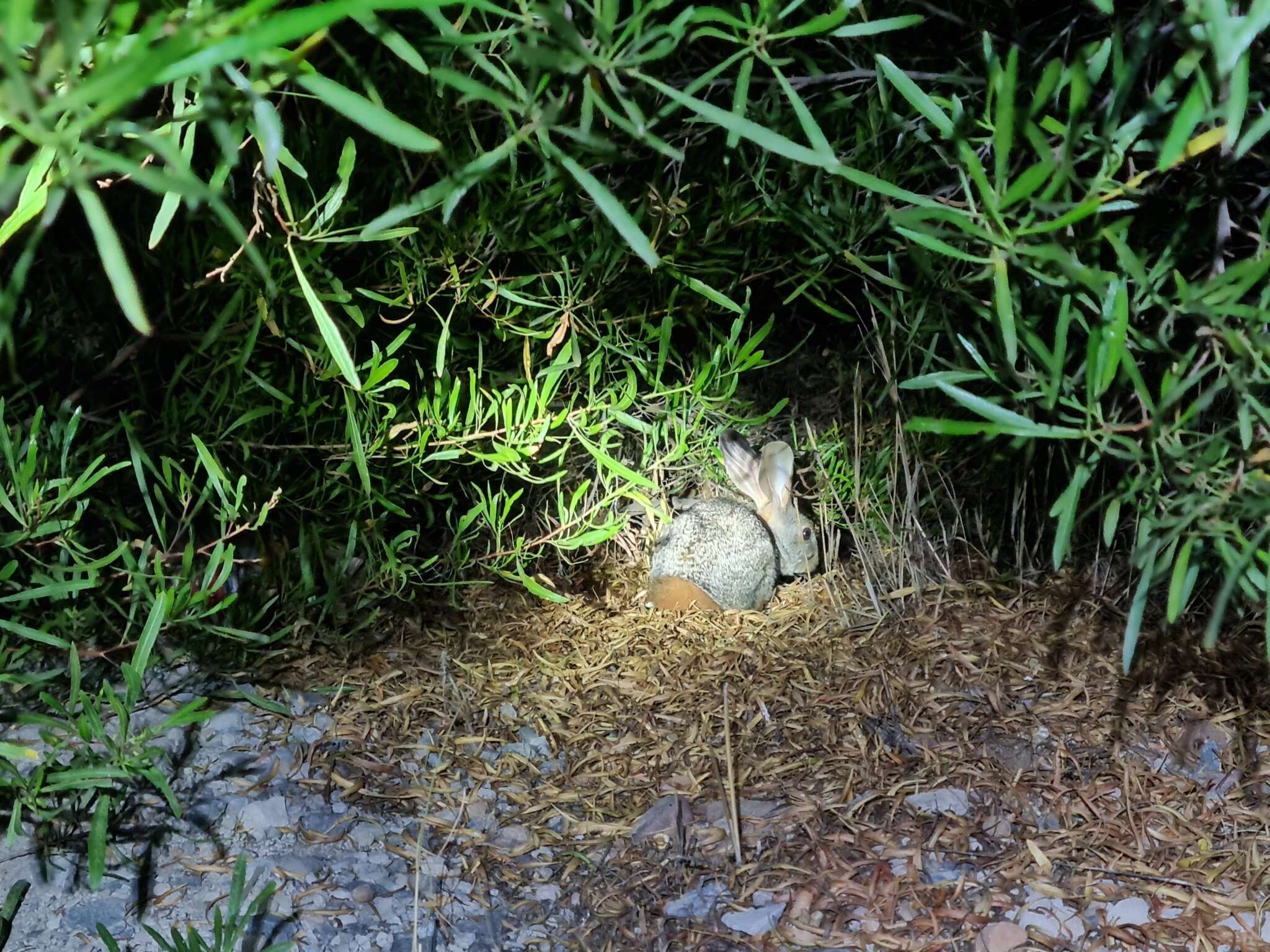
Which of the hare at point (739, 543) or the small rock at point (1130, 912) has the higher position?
the hare at point (739, 543)

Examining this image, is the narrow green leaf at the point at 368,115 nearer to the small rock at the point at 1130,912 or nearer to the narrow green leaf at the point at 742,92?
the narrow green leaf at the point at 742,92

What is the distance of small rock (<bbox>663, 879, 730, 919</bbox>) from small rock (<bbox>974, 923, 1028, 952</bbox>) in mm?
283

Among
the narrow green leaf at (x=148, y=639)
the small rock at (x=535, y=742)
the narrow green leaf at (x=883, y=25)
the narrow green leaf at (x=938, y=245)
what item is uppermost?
the narrow green leaf at (x=883, y=25)

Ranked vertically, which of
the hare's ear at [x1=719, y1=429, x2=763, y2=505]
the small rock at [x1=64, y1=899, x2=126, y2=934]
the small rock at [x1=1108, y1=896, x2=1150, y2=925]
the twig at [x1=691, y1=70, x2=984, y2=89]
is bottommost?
the small rock at [x1=1108, y1=896, x2=1150, y2=925]

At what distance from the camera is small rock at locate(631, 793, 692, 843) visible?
1.27 m

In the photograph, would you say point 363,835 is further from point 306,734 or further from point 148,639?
point 148,639

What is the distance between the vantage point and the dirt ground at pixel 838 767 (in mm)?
1133

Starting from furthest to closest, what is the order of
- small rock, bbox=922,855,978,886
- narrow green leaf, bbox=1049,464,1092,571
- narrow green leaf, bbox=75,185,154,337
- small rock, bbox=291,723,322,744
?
small rock, bbox=291,723,322,744 → small rock, bbox=922,855,978,886 → narrow green leaf, bbox=1049,464,1092,571 → narrow green leaf, bbox=75,185,154,337

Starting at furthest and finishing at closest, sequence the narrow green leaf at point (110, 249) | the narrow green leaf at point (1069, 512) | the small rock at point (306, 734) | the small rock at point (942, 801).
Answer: the small rock at point (306, 734) → the small rock at point (942, 801) → the narrow green leaf at point (1069, 512) → the narrow green leaf at point (110, 249)

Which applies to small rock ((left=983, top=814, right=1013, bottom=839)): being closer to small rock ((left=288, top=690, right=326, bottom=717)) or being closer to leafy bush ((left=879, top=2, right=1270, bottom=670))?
leafy bush ((left=879, top=2, right=1270, bottom=670))

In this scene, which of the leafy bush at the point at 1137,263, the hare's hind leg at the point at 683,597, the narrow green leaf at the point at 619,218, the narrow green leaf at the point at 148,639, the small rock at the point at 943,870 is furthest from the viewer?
the hare's hind leg at the point at 683,597

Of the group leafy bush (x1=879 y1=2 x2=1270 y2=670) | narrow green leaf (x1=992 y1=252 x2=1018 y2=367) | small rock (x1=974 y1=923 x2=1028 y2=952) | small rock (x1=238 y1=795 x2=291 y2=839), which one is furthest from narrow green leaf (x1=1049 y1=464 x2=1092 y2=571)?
small rock (x1=238 y1=795 x2=291 y2=839)

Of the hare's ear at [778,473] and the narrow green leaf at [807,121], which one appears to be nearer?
the narrow green leaf at [807,121]

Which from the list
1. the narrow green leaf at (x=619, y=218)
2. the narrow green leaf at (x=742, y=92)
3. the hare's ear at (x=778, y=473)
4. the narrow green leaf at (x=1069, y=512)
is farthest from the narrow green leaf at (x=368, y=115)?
the hare's ear at (x=778, y=473)
